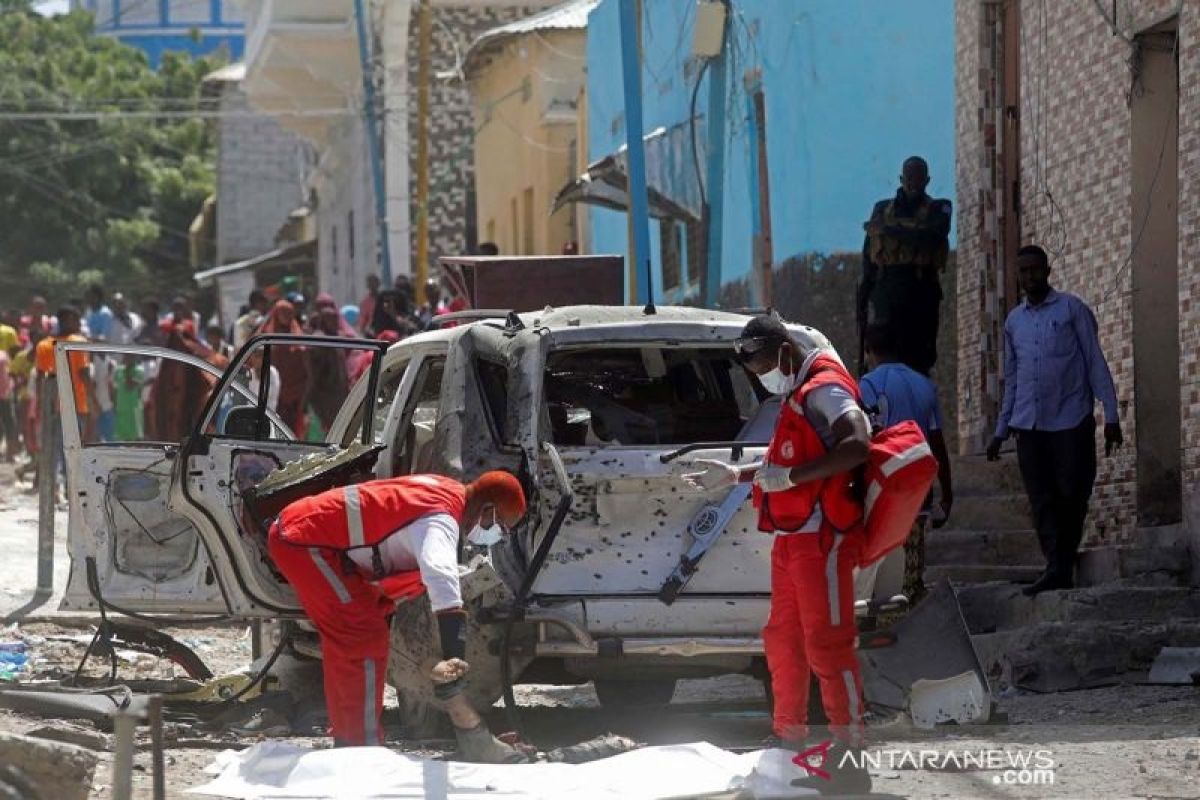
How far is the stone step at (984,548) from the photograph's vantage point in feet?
42.5

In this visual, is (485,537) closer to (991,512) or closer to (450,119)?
(991,512)

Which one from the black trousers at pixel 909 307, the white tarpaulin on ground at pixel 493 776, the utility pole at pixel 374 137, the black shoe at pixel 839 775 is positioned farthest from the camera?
the utility pole at pixel 374 137

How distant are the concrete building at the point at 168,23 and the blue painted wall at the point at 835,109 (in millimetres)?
61840

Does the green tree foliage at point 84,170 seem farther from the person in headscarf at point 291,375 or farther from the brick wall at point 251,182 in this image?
the person in headscarf at point 291,375

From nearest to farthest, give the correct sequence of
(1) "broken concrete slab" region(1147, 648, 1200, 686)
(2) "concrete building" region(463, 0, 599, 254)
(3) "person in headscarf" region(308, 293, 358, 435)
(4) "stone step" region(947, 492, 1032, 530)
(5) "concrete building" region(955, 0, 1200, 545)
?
(1) "broken concrete slab" region(1147, 648, 1200, 686)
(5) "concrete building" region(955, 0, 1200, 545)
(4) "stone step" region(947, 492, 1032, 530)
(3) "person in headscarf" region(308, 293, 358, 435)
(2) "concrete building" region(463, 0, 599, 254)

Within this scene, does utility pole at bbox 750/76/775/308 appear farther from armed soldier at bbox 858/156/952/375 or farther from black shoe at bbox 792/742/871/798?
black shoe at bbox 792/742/871/798

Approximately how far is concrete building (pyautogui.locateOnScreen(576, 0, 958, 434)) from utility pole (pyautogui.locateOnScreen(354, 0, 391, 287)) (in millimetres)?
9792

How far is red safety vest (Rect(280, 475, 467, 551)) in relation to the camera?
25.5ft

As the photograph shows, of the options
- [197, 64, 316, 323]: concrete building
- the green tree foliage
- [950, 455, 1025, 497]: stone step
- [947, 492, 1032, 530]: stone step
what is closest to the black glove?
[947, 492, 1032, 530]: stone step

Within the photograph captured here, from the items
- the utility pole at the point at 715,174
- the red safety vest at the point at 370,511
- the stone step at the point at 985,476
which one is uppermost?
the utility pole at the point at 715,174

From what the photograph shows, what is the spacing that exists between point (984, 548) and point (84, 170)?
149 feet

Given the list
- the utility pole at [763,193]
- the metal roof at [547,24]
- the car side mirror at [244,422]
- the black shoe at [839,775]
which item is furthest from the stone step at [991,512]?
the metal roof at [547,24]

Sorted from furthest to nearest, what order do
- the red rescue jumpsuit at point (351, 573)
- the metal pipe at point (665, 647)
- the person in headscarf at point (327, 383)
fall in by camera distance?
the person in headscarf at point (327, 383) < the metal pipe at point (665, 647) < the red rescue jumpsuit at point (351, 573)

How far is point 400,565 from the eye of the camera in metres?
7.91
